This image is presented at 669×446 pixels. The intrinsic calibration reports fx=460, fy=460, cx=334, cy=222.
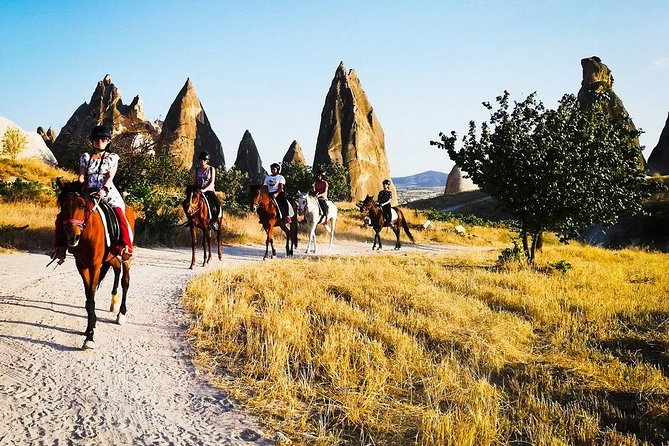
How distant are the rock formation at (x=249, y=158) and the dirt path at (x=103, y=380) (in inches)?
2456

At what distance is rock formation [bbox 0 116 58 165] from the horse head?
26616 mm

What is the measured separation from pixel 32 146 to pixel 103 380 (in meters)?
30.4

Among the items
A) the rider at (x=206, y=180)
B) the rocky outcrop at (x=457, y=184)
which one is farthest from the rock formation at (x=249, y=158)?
the rider at (x=206, y=180)

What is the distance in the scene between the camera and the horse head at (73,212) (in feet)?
18.2

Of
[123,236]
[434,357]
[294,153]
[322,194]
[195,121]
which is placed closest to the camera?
[434,357]

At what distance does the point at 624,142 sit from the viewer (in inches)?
637

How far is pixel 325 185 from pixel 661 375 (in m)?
14.9

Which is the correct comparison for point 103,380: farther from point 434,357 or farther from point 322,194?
point 322,194

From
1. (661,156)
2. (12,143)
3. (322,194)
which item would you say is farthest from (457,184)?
(12,143)

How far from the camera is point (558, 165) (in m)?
14.4

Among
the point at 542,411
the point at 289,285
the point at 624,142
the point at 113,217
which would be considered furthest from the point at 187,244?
the point at 624,142

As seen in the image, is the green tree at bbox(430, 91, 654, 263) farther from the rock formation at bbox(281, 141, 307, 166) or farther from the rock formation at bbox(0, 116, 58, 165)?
the rock formation at bbox(281, 141, 307, 166)

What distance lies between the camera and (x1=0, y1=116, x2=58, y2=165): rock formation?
28.0 m

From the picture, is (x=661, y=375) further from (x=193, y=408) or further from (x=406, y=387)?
(x=193, y=408)
